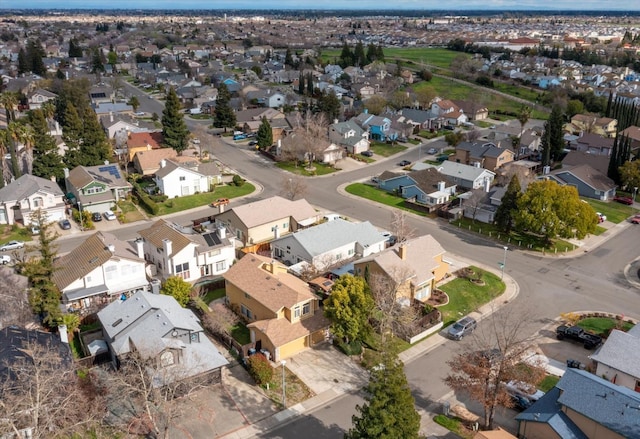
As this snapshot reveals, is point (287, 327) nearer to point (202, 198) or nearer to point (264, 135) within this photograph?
point (202, 198)

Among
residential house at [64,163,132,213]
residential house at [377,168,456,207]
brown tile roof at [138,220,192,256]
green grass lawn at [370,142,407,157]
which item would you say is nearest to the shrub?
brown tile roof at [138,220,192,256]

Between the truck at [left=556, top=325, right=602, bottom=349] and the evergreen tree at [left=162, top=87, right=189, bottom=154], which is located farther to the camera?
the evergreen tree at [left=162, top=87, right=189, bottom=154]

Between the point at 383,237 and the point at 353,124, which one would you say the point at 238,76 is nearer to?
the point at 353,124

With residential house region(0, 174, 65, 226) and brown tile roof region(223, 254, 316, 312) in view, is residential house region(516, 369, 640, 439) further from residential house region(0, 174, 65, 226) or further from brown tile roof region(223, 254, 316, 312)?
residential house region(0, 174, 65, 226)

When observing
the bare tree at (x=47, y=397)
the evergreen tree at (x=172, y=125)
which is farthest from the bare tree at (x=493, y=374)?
the evergreen tree at (x=172, y=125)

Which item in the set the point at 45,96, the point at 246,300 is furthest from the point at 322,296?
the point at 45,96

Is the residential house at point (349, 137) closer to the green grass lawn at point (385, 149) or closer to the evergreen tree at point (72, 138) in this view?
the green grass lawn at point (385, 149)
